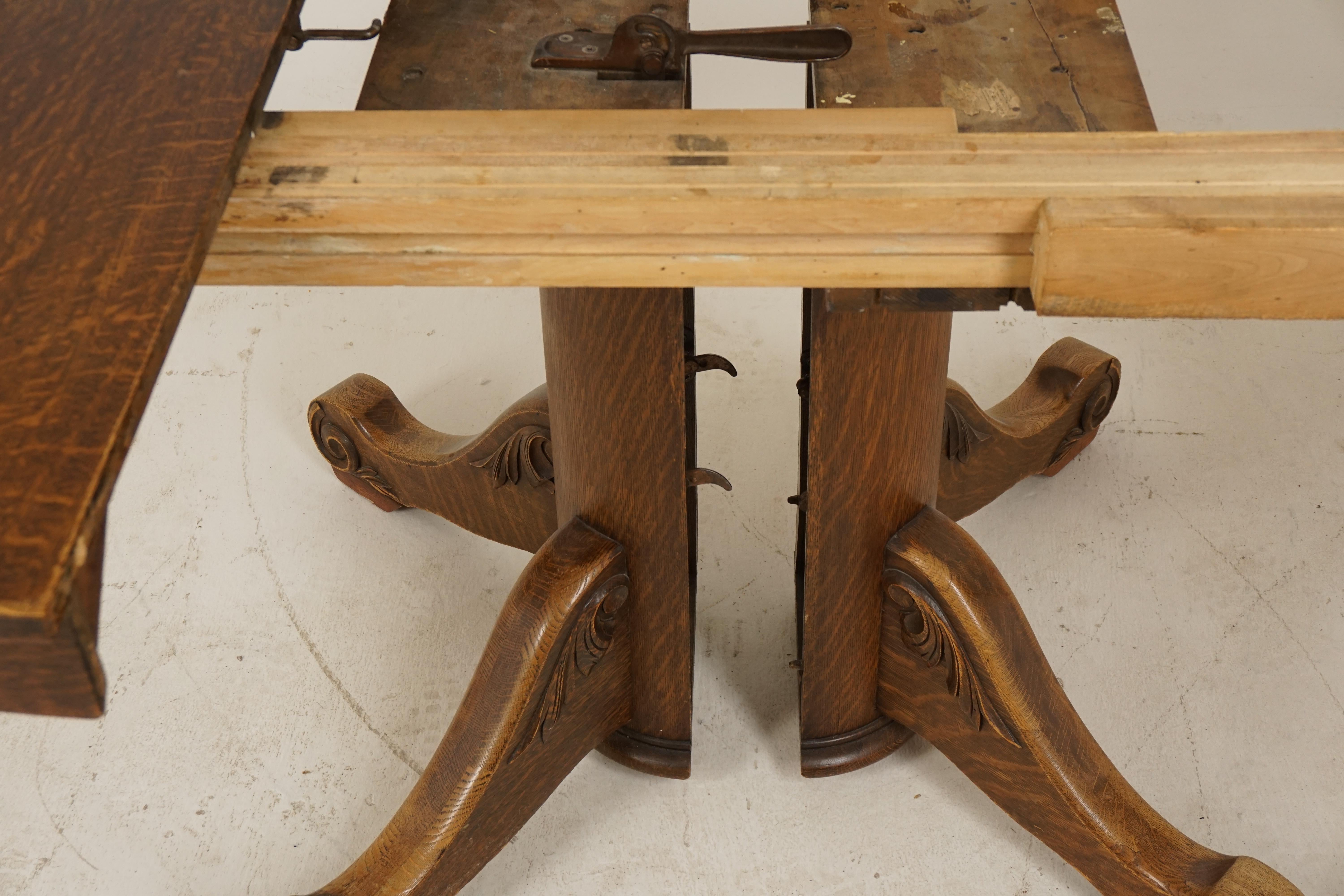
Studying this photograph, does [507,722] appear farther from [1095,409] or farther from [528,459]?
[1095,409]

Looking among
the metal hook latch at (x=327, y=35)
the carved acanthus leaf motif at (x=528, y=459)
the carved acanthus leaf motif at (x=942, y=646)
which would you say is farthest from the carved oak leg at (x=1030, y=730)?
the metal hook latch at (x=327, y=35)

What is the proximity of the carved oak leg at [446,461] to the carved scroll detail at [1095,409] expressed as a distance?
2.16 ft

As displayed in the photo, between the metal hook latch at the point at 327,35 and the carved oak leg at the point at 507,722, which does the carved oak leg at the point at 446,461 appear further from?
the metal hook latch at the point at 327,35

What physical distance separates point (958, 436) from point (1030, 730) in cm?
42

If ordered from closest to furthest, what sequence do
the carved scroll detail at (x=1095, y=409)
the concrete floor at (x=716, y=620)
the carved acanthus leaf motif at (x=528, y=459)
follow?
the concrete floor at (x=716, y=620)
the carved acanthus leaf motif at (x=528, y=459)
the carved scroll detail at (x=1095, y=409)

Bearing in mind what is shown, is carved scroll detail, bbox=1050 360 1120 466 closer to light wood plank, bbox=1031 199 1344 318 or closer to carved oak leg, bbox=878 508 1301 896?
carved oak leg, bbox=878 508 1301 896

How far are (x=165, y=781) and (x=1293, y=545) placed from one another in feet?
4.39

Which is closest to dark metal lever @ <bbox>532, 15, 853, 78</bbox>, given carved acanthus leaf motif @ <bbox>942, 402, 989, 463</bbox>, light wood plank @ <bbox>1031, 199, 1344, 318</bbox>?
light wood plank @ <bbox>1031, 199, 1344, 318</bbox>

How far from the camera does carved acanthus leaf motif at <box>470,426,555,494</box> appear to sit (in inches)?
60.8

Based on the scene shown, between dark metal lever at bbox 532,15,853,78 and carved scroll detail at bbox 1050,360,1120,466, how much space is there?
31.4 inches

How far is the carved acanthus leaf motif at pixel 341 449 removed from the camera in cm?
175

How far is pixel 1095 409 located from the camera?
1.75 meters

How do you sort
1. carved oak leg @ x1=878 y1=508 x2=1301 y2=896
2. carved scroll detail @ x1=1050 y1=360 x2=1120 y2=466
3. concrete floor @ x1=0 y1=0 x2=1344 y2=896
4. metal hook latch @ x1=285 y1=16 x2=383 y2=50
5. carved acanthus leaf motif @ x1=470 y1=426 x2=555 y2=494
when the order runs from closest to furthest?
metal hook latch @ x1=285 y1=16 x2=383 y2=50 → carved oak leg @ x1=878 y1=508 x2=1301 y2=896 → concrete floor @ x1=0 y1=0 x2=1344 y2=896 → carved acanthus leaf motif @ x1=470 y1=426 x2=555 y2=494 → carved scroll detail @ x1=1050 y1=360 x2=1120 y2=466

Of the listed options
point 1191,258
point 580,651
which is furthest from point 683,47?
point 580,651
